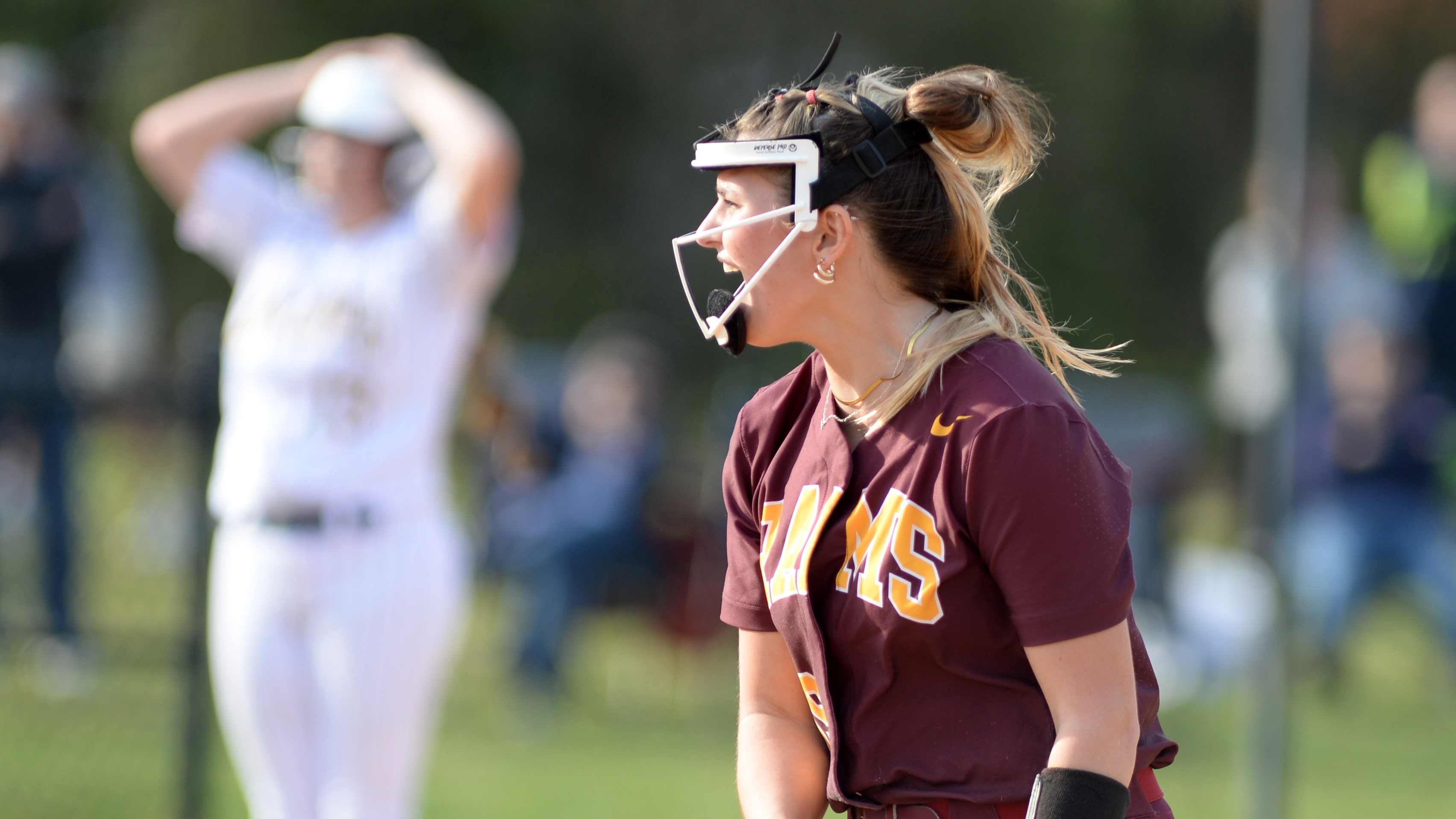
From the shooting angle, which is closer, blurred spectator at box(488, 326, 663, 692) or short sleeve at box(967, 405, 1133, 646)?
A: short sleeve at box(967, 405, 1133, 646)

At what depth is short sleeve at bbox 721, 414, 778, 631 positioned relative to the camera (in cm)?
238

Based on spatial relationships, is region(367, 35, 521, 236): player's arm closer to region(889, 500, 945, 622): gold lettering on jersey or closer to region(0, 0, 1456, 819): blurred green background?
region(889, 500, 945, 622): gold lettering on jersey

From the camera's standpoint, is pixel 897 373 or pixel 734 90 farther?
pixel 734 90

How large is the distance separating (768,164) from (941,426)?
47cm

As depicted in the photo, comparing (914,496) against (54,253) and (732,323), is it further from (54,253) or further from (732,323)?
(54,253)

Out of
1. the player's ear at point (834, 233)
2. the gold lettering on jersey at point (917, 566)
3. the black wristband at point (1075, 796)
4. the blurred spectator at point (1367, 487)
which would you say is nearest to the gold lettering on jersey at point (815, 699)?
the gold lettering on jersey at point (917, 566)

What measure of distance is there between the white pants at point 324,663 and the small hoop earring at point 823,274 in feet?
5.91

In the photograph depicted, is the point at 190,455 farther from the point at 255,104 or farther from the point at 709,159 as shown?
the point at 709,159

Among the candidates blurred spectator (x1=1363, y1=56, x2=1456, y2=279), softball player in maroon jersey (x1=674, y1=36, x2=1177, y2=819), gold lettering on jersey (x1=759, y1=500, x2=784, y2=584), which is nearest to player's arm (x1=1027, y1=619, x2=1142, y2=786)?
softball player in maroon jersey (x1=674, y1=36, x2=1177, y2=819)

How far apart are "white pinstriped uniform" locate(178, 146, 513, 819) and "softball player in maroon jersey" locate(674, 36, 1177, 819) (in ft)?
4.93

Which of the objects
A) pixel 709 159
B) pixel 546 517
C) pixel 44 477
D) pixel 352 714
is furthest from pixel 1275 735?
pixel 44 477

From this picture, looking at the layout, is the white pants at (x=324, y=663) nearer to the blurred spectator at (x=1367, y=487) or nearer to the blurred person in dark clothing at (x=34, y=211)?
the blurred person in dark clothing at (x=34, y=211)

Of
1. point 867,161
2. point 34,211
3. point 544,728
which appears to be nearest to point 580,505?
point 544,728

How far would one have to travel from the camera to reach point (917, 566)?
81.2 inches
